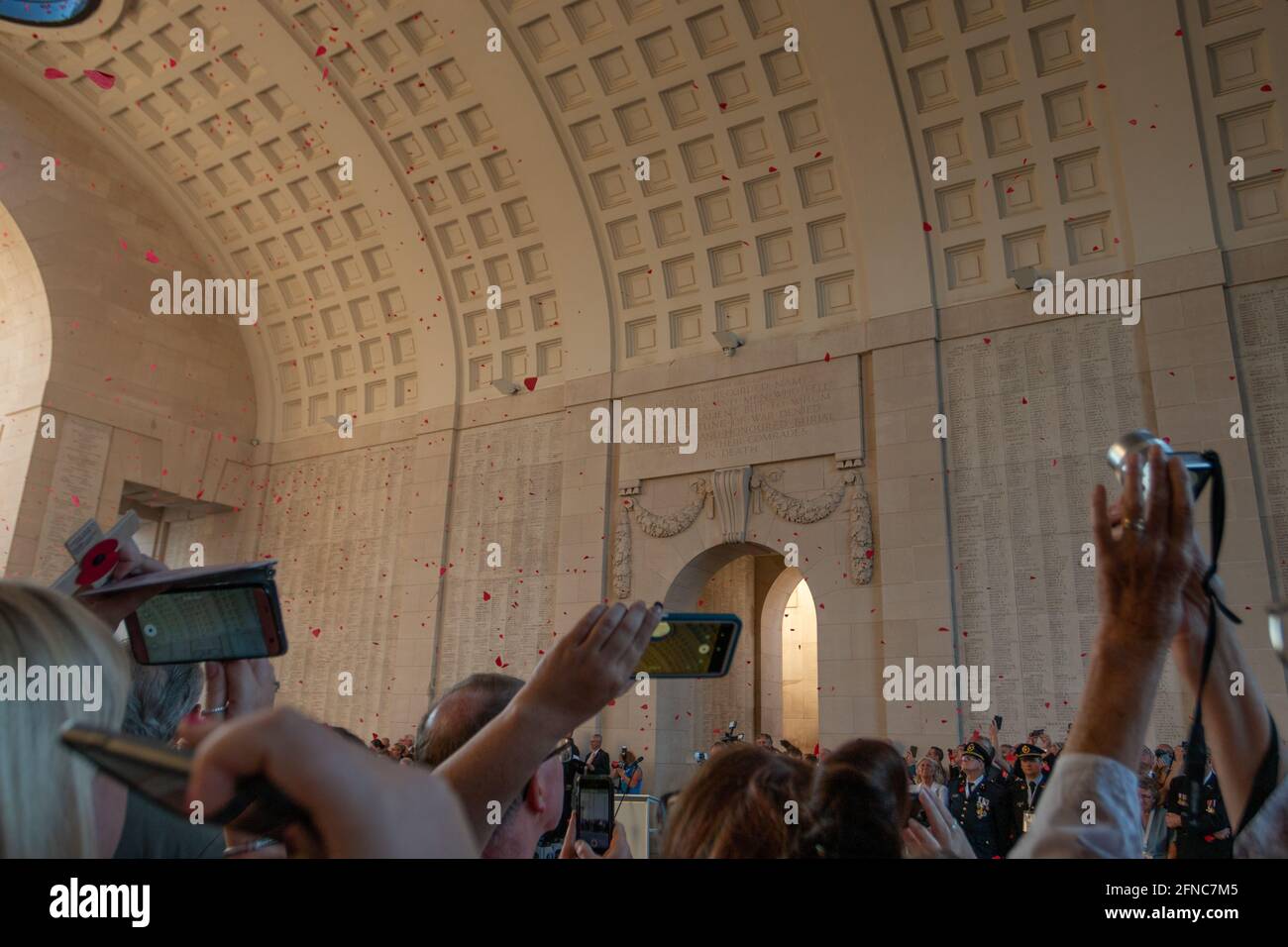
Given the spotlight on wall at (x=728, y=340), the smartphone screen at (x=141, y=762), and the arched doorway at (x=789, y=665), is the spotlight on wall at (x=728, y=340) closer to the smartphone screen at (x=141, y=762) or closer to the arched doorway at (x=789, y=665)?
the arched doorway at (x=789, y=665)

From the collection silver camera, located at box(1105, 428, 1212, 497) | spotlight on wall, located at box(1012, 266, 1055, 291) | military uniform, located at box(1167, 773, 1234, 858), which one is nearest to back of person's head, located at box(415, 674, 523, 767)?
silver camera, located at box(1105, 428, 1212, 497)

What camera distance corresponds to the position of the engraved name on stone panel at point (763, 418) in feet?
42.9

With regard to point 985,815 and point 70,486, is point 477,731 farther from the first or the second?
point 70,486

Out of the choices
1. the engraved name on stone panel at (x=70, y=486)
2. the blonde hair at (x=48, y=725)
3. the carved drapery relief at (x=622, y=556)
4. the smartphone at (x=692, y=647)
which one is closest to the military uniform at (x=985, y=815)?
the smartphone at (x=692, y=647)

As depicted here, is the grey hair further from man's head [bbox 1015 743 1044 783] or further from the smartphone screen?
man's head [bbox 1015 743 1044 783]

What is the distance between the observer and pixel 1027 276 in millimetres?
11836

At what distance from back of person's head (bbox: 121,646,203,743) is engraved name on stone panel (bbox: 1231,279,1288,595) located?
11002mm

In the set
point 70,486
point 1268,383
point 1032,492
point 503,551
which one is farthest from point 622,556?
point 70,486

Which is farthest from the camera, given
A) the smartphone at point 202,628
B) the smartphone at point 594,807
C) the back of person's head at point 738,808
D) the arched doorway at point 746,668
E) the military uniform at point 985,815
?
the arched doorway at point 746,668

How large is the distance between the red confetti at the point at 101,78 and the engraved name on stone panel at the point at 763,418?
1154cm

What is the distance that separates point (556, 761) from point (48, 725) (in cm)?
162
